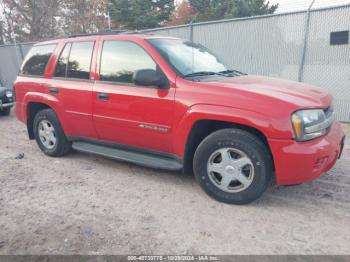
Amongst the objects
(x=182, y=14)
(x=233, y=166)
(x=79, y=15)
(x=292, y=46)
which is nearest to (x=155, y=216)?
(x=233, y=166)

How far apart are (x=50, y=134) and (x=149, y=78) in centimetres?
240

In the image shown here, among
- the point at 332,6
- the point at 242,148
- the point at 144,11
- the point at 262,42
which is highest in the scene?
the point at 144,11

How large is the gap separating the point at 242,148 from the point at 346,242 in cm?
121

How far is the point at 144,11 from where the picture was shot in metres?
26.3

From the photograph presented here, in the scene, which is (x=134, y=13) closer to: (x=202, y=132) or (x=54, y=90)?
(x=54, y=90)

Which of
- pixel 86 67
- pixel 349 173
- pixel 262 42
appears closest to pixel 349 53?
pixel 262 42

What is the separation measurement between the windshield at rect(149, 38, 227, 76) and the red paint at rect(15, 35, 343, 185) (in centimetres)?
12

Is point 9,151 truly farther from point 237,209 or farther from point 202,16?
point 202,16

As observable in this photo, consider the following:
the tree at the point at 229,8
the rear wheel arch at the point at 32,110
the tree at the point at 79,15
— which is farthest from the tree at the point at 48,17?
the rear wheel arch at the point at 32,110

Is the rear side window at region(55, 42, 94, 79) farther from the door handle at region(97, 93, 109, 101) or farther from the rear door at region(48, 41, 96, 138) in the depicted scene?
the door handle at region(97, 93, 109, 101)

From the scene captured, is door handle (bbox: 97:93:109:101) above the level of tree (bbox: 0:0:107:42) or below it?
below

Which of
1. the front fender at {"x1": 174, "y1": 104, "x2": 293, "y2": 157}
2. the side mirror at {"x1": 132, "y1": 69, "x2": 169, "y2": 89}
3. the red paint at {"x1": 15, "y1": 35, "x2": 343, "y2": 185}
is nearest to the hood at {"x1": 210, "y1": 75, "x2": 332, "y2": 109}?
the red paint at {"x1": 15, "y1": 35, "x2": 343, "y2": 185}

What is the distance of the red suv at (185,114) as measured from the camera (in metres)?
3.10

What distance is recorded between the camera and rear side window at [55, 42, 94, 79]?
444 centimetres
